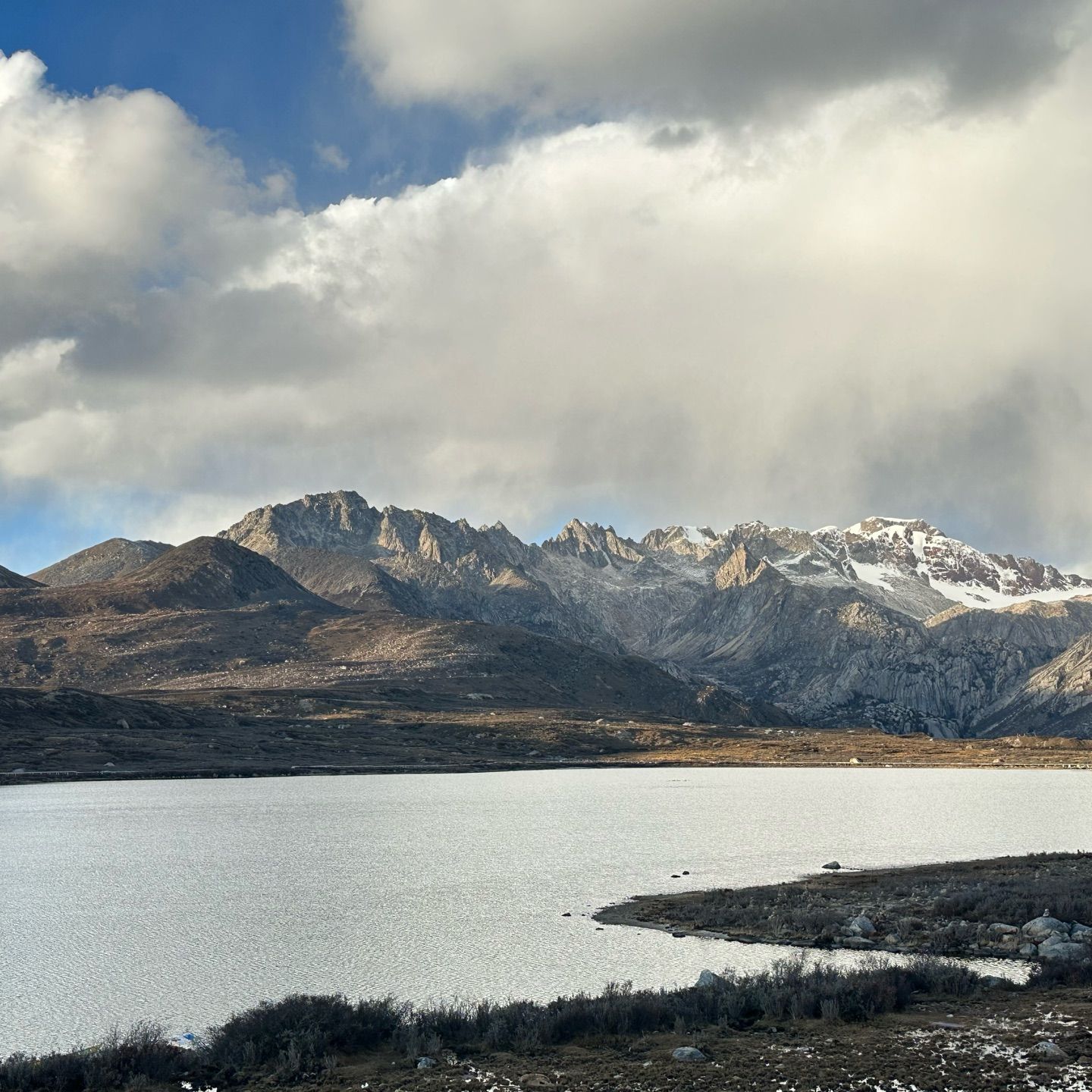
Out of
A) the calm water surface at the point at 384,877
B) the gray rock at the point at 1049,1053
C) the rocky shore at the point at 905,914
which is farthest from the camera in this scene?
the rocky shore at the point at 905,914

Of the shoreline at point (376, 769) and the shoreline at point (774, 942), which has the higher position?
the shoreline at point (774, 942)

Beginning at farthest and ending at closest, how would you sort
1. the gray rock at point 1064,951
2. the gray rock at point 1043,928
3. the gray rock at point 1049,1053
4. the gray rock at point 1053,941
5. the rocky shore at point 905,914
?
the gray rock at point 1043,928 → the rocky shore at point 905,914 → the gray rock at point 1053,941 → the gray rock at point 1064,951 → the gray rock at point 1049,1053

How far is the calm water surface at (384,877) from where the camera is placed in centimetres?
3361

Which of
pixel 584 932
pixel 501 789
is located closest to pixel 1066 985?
pixel 584 932

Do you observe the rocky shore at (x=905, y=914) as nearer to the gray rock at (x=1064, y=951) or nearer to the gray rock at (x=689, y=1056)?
the gray rock at (x=1064, y=951)

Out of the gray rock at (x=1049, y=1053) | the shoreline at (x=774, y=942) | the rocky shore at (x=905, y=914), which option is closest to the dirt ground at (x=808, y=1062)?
the gray rock at (x=1049, y=1053)

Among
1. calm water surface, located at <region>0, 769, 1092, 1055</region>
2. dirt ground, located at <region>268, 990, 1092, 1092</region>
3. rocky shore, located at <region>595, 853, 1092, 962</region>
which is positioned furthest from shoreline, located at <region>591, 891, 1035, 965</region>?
dirt ground, located at <region>268, 990, 1092, 1092</region>

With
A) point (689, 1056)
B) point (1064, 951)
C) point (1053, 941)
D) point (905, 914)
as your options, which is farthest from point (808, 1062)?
point (905, 914)

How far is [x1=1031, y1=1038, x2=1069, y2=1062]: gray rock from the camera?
23.6 m

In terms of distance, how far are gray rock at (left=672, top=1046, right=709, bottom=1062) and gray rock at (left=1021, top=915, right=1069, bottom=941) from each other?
61.6 ft

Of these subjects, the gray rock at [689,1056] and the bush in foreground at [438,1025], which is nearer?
the bush in foreground at [438,1025]

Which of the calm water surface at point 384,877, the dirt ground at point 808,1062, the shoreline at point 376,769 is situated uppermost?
the dirt ground at point 808,1062

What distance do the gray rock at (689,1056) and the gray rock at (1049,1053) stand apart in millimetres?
7096

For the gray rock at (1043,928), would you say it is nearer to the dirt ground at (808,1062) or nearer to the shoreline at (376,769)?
the dirt ground at (808,1062)
